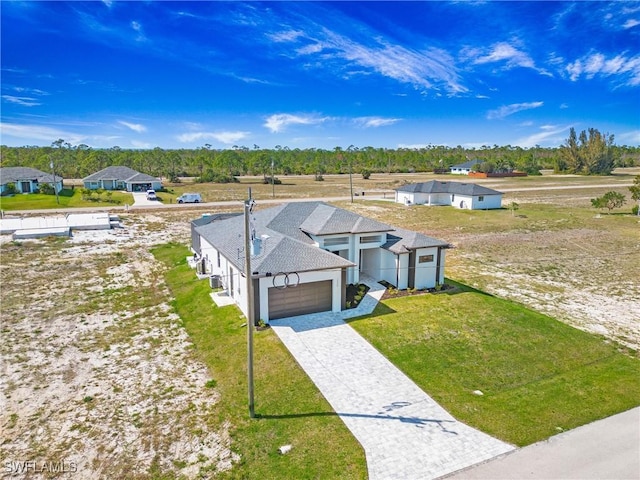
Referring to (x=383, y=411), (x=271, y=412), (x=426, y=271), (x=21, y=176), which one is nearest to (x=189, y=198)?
(x=21, y=176)

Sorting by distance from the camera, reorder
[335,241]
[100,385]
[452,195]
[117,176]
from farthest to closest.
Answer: [117,176], [452,195], [335,241], [100,385]

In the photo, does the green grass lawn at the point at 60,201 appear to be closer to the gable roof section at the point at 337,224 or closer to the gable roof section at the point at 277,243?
the gable roof section at the point at 277,243

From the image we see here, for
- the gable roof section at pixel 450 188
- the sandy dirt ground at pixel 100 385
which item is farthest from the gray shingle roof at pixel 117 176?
the sandy dirt ground at pixel 100 385

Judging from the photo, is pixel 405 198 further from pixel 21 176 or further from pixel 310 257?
pixel 21 176

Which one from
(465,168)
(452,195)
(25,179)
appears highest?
(465,168)

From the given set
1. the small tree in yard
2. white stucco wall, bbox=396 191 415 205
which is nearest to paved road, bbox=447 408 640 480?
the small tree in yard

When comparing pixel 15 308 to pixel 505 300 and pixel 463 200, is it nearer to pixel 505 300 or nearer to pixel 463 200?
pixel 505 300
